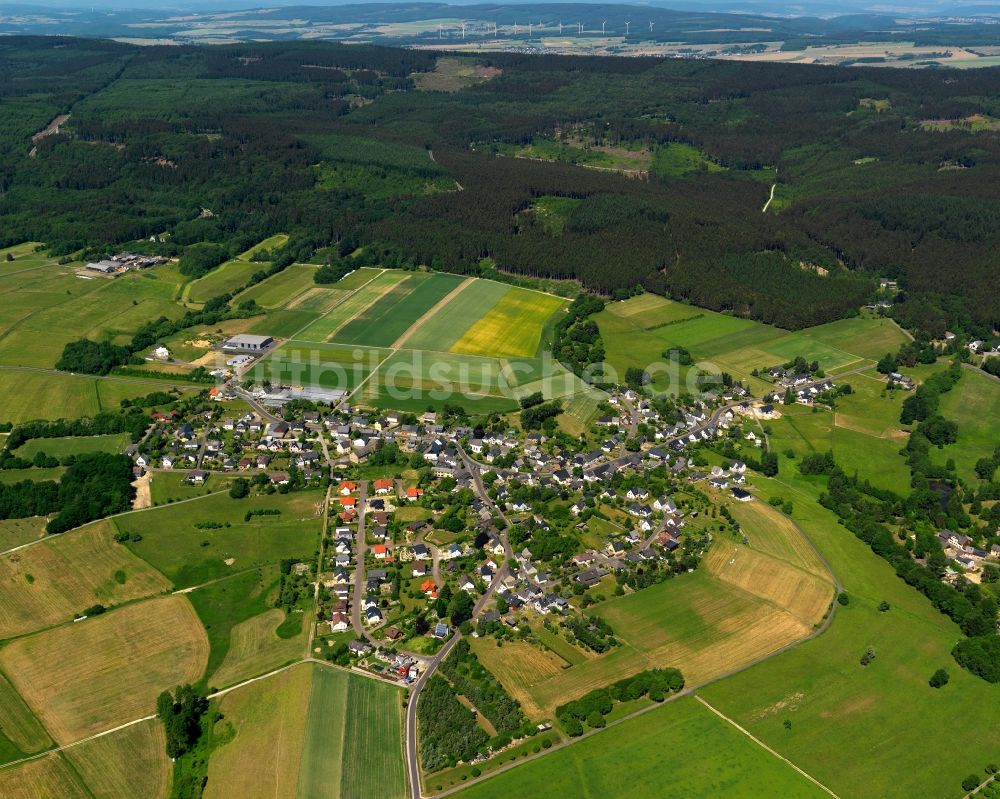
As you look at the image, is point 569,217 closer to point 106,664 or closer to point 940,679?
point 940,679

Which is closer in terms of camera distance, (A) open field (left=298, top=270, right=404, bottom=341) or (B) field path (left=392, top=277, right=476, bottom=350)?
(B) field path (left=392, top=277, right=476, bottom=350)

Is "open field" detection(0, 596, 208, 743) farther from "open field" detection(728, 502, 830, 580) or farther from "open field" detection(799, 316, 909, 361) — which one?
"open field" detection(799, 316, 909, 361)

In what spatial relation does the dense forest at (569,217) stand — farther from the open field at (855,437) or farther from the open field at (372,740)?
the open field at (372,740)

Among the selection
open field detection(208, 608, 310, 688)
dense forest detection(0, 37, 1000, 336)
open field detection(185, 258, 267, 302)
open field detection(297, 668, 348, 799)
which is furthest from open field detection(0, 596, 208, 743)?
open field detection(185, 258, 267, 302)

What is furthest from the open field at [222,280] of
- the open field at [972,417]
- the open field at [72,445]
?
the open field at [972,417]

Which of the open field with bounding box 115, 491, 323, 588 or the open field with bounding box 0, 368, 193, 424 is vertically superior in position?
the open field with bounding box 115, 491, 323, 588
